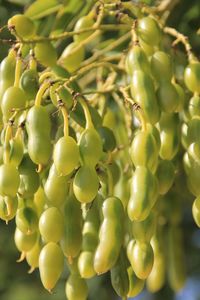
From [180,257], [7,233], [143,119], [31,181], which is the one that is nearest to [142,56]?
[143,119]

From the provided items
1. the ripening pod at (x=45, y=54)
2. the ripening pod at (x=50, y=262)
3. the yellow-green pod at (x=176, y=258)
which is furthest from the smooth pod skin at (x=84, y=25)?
the yellow-green pod at (x=176, y=258)

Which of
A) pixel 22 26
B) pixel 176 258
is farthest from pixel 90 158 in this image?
pixel 176 258

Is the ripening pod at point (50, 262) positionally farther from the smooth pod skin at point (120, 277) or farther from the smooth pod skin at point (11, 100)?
the smooth pod skin at point (11, 100)

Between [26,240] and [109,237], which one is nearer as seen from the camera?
[109,237]

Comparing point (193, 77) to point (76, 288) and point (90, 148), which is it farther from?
point (76, 288)

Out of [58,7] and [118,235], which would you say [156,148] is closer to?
[118,235]

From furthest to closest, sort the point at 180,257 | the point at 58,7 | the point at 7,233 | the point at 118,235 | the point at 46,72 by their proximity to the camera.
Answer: the point at 7,233 → the point at 180,257 → the point at 58,7 → the point at 46,72 → the point at 118,235
